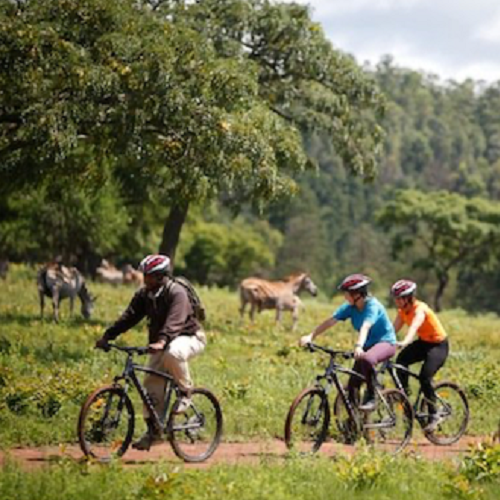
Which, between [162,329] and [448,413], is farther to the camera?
[448,413]

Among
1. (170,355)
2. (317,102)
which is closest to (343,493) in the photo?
(170,355)

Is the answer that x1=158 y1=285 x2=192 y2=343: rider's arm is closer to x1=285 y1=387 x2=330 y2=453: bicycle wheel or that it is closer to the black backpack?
the black backpack

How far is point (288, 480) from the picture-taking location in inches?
356

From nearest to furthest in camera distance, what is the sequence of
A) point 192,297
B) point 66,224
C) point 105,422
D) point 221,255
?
point 105,422
point 192,297
point 66,224
point 221,255

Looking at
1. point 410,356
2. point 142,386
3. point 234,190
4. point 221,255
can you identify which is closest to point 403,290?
point 410,356

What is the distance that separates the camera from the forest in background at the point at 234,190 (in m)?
17.5

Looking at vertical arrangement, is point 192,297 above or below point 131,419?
above

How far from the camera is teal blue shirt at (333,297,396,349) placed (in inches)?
447

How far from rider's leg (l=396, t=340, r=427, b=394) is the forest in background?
6551 millimetres

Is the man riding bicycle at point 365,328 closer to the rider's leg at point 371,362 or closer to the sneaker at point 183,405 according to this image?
the rider's leg at point 371,362

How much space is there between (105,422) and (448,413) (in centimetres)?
506

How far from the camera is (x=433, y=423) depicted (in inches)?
490

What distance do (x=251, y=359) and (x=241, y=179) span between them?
3.64m

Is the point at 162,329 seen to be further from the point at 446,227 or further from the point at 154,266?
the point at 446,227
